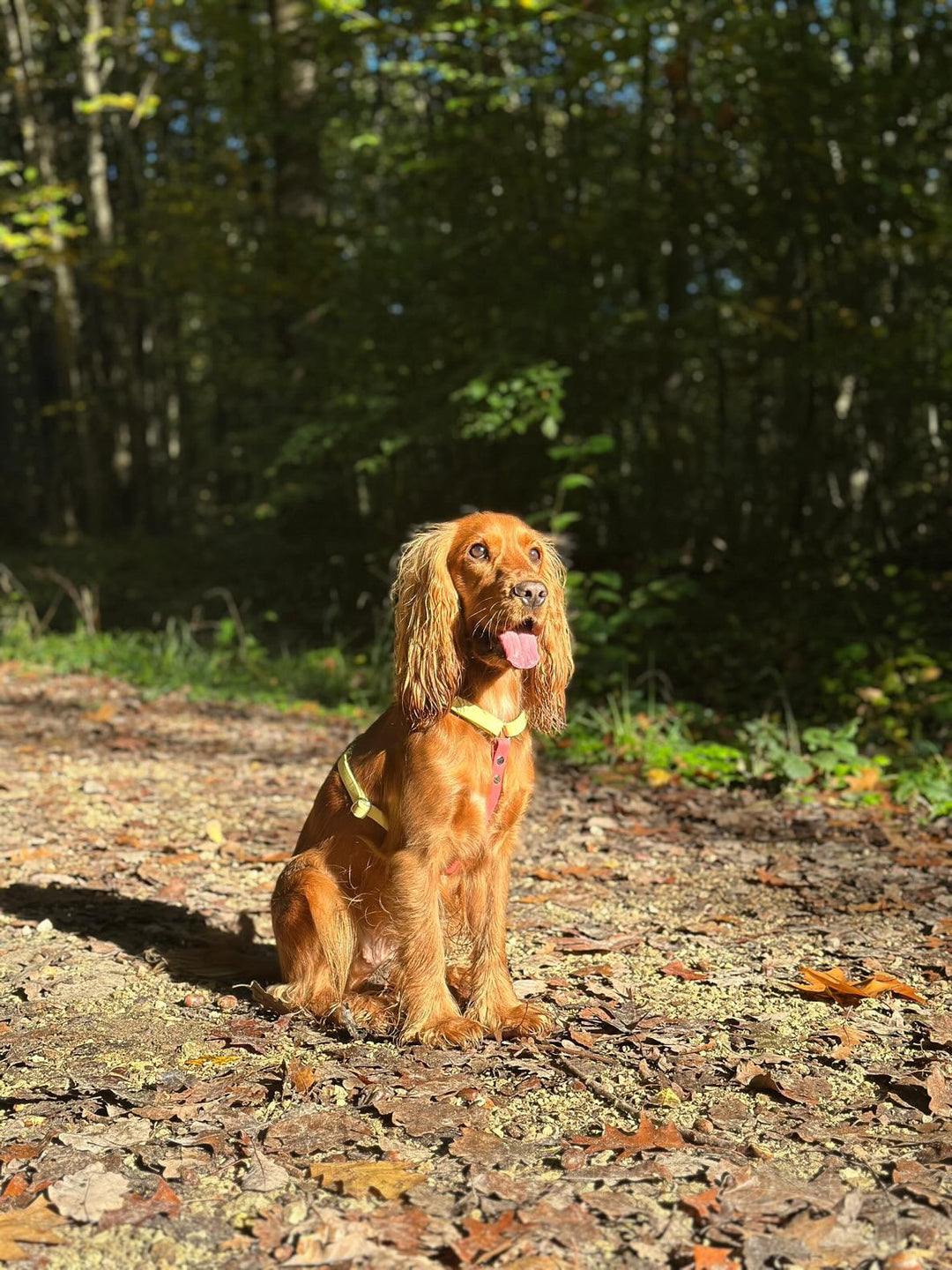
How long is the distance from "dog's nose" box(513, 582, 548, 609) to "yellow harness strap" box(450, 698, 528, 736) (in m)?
0.39

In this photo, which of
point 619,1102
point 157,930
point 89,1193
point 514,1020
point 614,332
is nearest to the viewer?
point 89,1193

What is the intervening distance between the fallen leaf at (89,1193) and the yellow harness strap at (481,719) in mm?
1476

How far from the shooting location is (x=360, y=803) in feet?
11.8

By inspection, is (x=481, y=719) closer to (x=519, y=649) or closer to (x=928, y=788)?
(x=519, y=649)

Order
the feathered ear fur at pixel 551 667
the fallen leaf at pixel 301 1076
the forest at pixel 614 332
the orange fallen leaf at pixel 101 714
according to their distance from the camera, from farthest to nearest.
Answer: the forest at pixel 614 332 < the orange fallen leaf at pixel 101 714 < the feathered ear fur at pixel 551 667 < the fallen leaf at pixel 301 1076

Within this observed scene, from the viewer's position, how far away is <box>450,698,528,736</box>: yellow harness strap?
11.4 feet

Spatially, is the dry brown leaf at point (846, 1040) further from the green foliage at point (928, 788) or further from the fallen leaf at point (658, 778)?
the fallen leaf at point (658, 778)

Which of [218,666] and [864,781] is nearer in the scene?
[864,781]

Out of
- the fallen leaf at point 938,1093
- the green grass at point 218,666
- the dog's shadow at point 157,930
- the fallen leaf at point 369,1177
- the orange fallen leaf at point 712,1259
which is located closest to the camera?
the orange fallen leaf at point 712,1259

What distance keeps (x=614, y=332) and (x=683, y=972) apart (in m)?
8.79

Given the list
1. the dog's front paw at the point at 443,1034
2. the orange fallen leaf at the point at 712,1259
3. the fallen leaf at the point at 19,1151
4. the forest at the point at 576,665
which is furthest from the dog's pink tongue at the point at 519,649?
the fallen leaf at the point at 19,1151

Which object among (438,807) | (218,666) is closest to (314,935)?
(438,807)

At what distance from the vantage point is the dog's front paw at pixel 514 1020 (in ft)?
11.8

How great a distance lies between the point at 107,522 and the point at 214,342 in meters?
5.27
